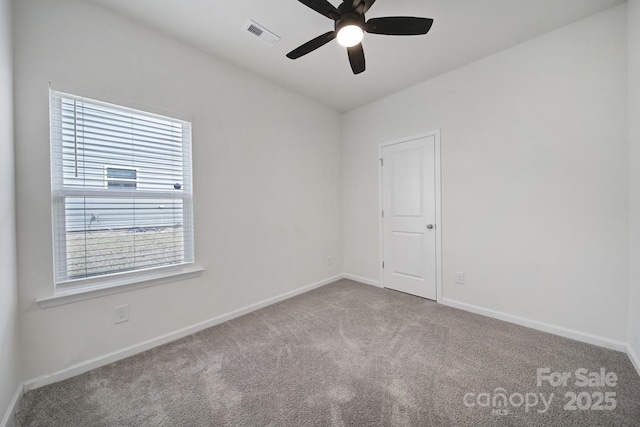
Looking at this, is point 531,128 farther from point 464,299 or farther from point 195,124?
point 195,124

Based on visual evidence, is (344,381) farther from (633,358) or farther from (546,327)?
(633,358)

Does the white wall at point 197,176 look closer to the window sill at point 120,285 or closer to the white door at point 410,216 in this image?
the window sill at point 120,285

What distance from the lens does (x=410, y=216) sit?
3.23 metres

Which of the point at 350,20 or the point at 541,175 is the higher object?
the point at 350,20

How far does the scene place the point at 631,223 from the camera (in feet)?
6.10

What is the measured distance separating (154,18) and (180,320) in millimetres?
2598

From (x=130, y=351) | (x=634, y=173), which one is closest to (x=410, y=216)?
(x=634, y=173)

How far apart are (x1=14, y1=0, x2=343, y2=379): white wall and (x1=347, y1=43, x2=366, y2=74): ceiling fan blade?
1.32m

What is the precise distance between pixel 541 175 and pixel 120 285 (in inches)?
148

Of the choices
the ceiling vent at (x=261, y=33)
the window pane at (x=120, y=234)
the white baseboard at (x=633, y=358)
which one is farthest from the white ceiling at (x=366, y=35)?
the white baseboard at (x=633, y=358)

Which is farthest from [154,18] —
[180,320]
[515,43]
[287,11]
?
[515,43]

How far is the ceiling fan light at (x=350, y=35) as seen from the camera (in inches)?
63.4

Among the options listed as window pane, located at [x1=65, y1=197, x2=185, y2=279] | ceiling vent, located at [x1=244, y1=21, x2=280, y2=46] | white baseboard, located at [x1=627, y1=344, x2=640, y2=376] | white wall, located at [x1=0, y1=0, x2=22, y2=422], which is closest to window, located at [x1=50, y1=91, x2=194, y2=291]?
window pane, located at [x1=65, y1=197, x2=185, y2=279]

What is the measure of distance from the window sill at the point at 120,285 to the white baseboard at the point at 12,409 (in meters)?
0.50
